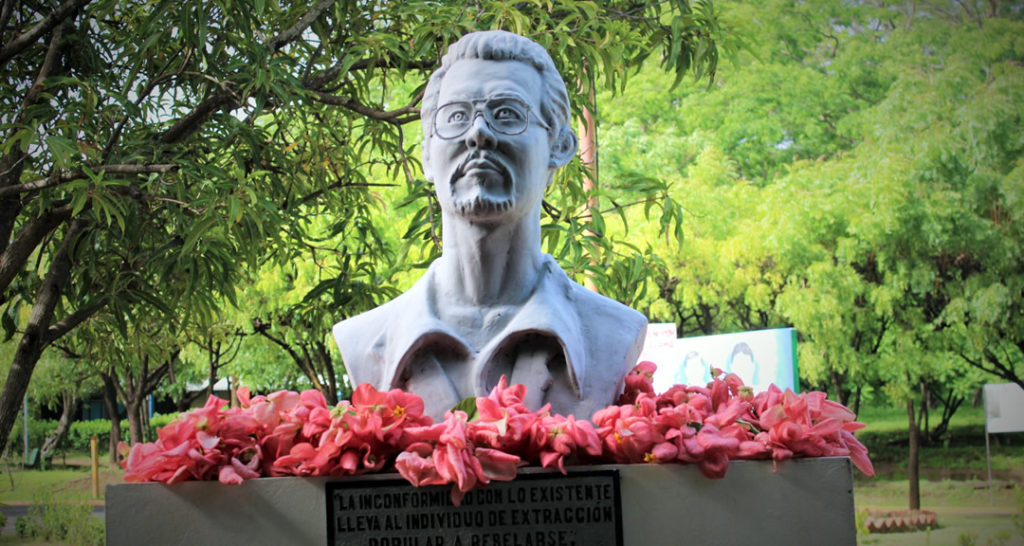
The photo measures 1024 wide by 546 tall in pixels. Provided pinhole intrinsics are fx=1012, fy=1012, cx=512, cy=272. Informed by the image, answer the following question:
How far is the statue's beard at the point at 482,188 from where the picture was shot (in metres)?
2.60

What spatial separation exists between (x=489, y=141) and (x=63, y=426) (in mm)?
13754

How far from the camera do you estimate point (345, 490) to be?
7.27 feet

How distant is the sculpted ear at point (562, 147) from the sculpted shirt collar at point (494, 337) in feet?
1.12

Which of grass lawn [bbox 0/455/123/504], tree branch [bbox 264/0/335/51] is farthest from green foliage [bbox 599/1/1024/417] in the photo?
grass lawn [bbox 0/455/123/504]

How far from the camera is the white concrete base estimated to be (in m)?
2.19

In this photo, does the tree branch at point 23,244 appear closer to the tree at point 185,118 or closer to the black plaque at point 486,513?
the tree at point 185,118

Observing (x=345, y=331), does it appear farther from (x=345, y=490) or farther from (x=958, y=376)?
(x=958, y=376)

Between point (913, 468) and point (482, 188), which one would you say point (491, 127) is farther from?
point (913, 468)

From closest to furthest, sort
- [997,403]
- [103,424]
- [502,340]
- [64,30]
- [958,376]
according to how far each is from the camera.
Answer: [502,340] → [64,30] → [997,403] → [958,376] → [103,424]

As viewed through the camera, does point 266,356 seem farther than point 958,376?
Yes

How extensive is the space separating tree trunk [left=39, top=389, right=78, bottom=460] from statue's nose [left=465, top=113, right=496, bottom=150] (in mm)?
13008

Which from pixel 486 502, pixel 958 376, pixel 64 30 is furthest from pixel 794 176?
pixel 486 502

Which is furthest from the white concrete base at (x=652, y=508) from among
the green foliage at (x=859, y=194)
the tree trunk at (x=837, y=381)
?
the tree trunk at (x=837, y=381)

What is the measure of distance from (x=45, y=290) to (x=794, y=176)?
9.82m
